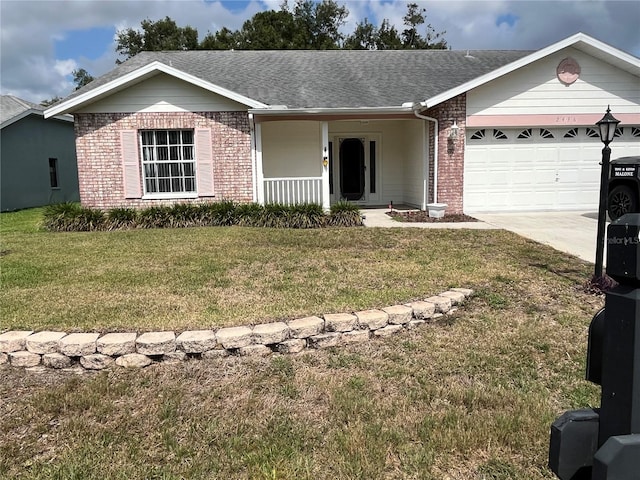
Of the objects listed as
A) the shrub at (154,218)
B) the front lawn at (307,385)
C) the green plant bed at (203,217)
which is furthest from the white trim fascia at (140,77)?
the front lawn at (307,385)

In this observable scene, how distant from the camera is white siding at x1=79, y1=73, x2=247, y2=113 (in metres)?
13.0

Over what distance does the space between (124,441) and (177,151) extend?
1126cm

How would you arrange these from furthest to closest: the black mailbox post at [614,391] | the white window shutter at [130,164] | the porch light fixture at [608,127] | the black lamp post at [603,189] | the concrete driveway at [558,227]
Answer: the white window shutter at [130,164], the concrete driveway at [558,227], the porch light fixture at [608,127], the black lamp post at [603,189], the black mailbox post at [614,391]

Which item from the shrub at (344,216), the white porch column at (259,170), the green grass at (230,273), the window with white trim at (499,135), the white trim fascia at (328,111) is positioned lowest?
the green grass at (230,273)

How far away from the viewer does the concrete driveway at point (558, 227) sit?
8727 mm

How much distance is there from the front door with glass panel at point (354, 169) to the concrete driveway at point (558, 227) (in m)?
4.11

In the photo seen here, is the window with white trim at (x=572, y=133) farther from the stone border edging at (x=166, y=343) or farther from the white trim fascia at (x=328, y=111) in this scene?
the stone border edging at (x=166, y=343)

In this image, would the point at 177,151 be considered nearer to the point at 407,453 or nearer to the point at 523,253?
the point at 523,253

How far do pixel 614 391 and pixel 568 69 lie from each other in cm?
1409

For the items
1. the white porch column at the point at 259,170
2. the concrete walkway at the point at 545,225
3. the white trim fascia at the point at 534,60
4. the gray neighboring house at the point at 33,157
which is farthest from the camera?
the gray neighboring house at the point at 33,157

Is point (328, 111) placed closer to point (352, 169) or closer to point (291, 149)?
point (291, 149)

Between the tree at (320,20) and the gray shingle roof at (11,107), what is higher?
the tree at (320,20)

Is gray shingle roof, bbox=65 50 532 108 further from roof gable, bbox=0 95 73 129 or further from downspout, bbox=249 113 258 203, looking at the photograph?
roof gable, bbox=0 95 73 129

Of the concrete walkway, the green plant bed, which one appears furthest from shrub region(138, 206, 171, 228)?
the concrete walkway
